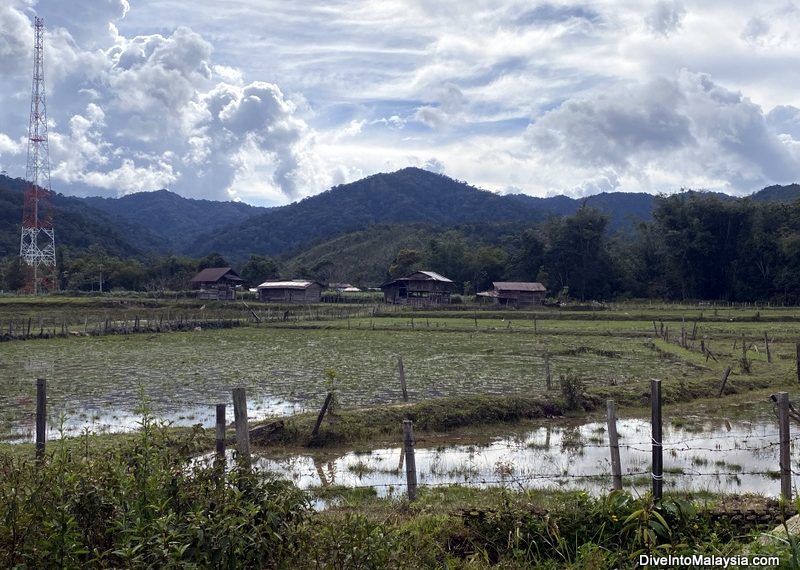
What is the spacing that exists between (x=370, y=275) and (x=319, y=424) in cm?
9908

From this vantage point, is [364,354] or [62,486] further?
[364,354]

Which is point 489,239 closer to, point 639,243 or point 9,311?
point 639,243

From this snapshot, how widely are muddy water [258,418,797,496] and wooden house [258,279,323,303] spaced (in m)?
61.6

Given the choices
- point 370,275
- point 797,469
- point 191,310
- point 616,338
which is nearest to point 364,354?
point 616,338

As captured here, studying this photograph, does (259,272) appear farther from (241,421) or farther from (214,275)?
(241,421)

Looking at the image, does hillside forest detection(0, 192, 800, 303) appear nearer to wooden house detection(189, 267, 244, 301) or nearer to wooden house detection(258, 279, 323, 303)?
wooden house detection(189, 267, 244, 301)

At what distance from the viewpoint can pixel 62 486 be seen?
4656 mm

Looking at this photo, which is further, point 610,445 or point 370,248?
point 370,248

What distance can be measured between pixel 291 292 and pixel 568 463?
2561 inches

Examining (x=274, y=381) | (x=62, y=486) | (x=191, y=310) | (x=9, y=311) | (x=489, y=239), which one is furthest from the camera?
(x=489, y=239)

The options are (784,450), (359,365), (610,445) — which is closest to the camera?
(784,450)

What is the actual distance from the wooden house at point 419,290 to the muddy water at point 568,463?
5844 cm

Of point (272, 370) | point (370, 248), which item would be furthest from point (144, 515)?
point (370, 248)

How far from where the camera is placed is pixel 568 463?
38.1 ft
